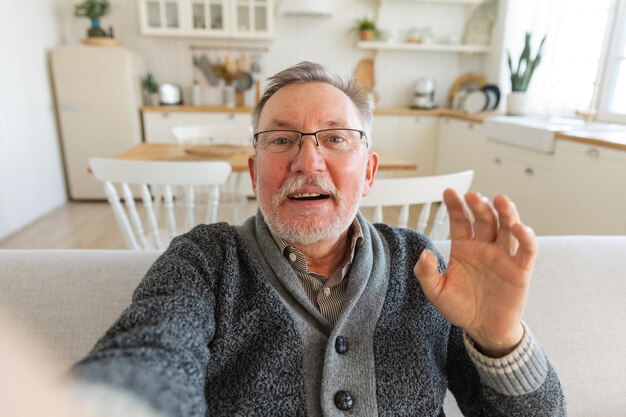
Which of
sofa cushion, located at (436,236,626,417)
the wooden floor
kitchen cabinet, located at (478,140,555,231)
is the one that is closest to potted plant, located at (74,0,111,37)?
the wooden floor

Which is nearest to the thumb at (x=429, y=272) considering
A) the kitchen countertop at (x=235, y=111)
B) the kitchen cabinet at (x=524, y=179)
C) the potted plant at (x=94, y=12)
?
the kitchen cabinet at (x=524, y=179)

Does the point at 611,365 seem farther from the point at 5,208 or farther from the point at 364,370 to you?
the point at 5,208

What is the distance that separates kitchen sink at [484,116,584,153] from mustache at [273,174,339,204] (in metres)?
2.20

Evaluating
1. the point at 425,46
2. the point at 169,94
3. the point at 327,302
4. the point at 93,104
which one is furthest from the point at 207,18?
the point at 327,302

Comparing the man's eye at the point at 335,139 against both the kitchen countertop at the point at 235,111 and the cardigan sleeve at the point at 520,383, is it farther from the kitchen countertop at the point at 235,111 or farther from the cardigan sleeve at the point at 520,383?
the kitchen countertop at the point at 235,111

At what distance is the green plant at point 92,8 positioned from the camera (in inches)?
145

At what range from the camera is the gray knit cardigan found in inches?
27.3

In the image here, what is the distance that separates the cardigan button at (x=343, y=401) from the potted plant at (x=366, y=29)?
406 cm

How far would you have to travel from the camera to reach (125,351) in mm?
494

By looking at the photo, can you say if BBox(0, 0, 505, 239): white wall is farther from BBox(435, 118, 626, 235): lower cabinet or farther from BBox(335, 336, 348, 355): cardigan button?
BBox(335, 336, 348, 355): cardigan button

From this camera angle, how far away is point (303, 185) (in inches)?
32.6

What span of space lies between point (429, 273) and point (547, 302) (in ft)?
1.69

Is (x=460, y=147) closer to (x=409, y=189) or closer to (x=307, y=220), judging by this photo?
(x=409, y=189)

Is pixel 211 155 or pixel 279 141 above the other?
pixel 279 141
